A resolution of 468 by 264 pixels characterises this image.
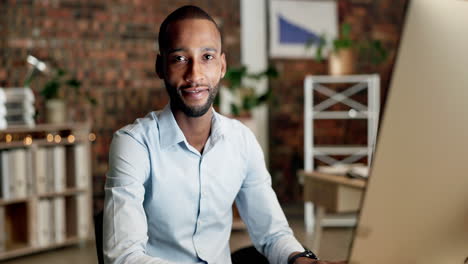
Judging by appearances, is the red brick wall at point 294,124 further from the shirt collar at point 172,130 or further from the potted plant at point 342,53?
the shirt collar at point 172,130

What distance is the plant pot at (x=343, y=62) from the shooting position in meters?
5.07

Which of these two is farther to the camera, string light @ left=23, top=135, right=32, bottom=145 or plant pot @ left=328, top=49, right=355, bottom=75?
plant pot @ left=328, top=49, right=355, bottom=75

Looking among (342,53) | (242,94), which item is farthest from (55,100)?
(342,53)

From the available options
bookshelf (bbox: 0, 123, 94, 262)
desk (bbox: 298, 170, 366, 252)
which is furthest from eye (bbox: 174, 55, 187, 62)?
bookshelf (bbox: 0, 123, 94, 262)

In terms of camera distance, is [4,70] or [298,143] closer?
Answer: [4,70]

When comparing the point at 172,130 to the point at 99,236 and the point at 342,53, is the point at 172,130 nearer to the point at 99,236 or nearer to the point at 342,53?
the point at 99,236

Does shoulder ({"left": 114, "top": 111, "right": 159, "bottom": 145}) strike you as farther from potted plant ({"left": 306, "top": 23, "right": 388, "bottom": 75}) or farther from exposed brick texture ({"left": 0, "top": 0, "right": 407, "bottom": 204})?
potted plant ({"left": 306, "top": 23, "right": 388, "bottom": 75})

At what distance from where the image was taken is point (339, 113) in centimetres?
546

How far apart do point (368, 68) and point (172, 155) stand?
15.4 feet

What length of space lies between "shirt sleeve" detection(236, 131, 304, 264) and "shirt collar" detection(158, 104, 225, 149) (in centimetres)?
10

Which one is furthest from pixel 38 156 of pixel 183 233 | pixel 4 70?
pixel 183 233

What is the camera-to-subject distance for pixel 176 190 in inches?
54.5

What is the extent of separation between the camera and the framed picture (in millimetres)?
5586

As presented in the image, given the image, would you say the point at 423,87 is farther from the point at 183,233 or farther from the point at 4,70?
the point at 4,70
